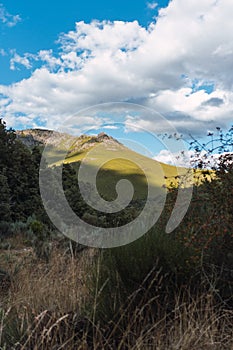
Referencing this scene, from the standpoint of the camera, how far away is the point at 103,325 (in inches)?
145

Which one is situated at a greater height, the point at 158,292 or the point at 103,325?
the point at 158,292

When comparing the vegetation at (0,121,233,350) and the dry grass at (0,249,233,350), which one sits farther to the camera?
the vegetation at (0,121,233,350)

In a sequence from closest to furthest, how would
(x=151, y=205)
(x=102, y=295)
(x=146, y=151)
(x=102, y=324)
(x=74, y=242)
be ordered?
(x=102, y=324), (x=102, y=295), (x=151, y=205), (x=146, y=151), (x=74, y=242)

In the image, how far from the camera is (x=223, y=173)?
4129 mm

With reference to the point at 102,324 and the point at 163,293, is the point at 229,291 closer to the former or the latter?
the point at 163,293

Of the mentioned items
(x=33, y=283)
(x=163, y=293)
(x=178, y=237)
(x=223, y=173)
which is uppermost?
(x=223, y=173)

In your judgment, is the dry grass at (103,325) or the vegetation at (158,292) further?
the vegetation at (158,292)

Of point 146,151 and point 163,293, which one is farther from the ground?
point 146,151

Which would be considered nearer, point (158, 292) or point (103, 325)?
point (103, 325)

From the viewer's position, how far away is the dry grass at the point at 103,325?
3150 mm

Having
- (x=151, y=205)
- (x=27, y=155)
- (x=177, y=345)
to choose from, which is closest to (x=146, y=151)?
(x=151, y=205)

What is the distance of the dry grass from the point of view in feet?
10.3

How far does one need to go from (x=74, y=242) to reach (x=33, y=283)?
3500 millimetres

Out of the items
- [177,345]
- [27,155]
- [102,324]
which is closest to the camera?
[177,345]
